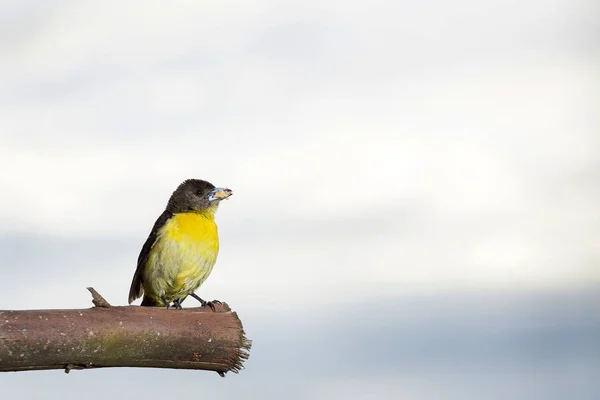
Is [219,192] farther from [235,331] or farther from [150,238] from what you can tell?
[235,331]

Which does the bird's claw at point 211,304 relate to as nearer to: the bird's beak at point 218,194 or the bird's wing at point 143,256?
the bird's wing at point 143,256

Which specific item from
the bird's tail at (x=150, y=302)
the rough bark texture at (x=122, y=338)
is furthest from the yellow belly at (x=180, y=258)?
the rough bark texture at (x=122, y=338)

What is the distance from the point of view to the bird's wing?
325 inches

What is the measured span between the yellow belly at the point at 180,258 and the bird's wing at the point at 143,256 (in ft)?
0.20

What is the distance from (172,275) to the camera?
26.5 ft

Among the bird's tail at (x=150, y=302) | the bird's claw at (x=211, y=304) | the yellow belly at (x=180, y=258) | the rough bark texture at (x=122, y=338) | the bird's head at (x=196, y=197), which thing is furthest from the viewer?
the bird's head at (x=196, y=197)

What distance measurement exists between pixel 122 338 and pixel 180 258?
1358 millimetres

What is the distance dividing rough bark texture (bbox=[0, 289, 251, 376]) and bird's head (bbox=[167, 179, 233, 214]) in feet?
3.89

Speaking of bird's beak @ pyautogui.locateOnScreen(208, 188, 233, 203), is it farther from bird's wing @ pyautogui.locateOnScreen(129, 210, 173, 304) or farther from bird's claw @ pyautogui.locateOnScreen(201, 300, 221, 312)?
bird's claw @ pyautogui.locateOnScreen(201, 300, 221, 312)

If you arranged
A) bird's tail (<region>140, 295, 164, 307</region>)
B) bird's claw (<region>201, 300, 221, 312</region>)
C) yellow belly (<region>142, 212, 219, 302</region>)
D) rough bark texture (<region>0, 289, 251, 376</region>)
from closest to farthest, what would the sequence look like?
rough bark texture (<region>0, 289, 251, 376</region>), bird's claw (<region>201, 300, 221, 312</region>), yellow belly (<region>142, 212, 219, 302</region>), bird's tail (<region>140, 295, 164, 307</region>)

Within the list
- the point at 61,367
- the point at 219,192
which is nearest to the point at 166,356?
the point at 61,367

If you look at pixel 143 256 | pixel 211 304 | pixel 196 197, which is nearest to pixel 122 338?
pixel 211 304

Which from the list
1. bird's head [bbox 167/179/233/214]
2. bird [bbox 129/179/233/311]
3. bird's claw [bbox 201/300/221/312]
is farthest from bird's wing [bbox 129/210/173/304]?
bird's claw [bbox 201/300/221/312]

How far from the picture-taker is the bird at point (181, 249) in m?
8.07
